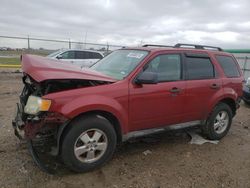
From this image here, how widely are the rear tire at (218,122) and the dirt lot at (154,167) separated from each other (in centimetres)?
19

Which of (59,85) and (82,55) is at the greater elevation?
(82,55)

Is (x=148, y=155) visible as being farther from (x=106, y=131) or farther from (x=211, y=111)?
(x=211, y=111)

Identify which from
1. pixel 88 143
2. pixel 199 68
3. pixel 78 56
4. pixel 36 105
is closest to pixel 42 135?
pixel 36 105

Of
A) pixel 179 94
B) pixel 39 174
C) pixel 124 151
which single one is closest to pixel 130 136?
pixel 124 151

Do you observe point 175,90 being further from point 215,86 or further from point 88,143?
point 88,143

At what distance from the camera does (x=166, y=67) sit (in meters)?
4.41

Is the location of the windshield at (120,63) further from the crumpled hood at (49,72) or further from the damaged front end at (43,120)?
the damaged front end at (43,120)

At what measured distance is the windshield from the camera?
412 centimetres

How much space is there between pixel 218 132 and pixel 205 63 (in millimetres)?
1400

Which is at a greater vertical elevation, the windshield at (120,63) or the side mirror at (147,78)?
the windshield at (120,63)

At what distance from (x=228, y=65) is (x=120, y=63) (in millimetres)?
2336

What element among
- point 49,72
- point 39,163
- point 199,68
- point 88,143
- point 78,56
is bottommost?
point 39,163

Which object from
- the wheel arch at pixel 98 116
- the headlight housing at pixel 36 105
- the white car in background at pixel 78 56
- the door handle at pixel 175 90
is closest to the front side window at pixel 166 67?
the door handle at pixel 175 90

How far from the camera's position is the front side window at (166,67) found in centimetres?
428
